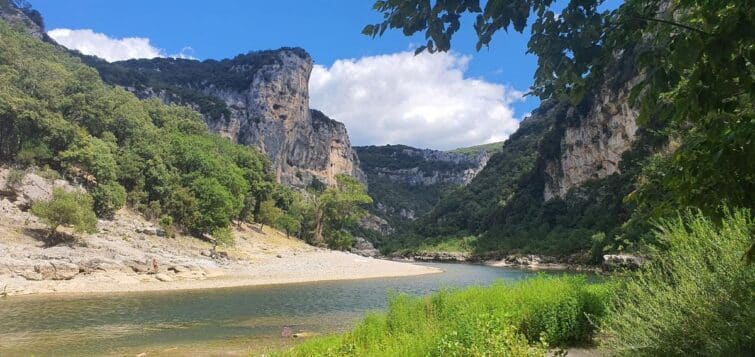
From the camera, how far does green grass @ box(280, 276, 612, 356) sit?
6.47 metres

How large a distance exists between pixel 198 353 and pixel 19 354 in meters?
4.97

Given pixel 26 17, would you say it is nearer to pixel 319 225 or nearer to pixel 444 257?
pixel 319 225

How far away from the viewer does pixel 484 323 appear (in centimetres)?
662

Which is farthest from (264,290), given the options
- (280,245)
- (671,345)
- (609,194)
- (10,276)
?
(609,194)

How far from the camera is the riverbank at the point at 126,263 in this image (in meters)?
28.4

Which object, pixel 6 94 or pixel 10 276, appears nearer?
pixel 10 276

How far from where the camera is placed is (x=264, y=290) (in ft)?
104

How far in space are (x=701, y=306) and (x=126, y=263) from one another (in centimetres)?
3562

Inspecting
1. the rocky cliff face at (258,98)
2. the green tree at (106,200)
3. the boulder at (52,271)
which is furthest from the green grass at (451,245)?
the boulder at (52,271)

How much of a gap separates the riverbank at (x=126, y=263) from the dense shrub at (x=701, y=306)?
97.1ft

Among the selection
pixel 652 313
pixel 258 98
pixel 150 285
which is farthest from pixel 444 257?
pixel 652 313

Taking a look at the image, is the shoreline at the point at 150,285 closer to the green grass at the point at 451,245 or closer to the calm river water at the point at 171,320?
the calm river water at the point at 171,320

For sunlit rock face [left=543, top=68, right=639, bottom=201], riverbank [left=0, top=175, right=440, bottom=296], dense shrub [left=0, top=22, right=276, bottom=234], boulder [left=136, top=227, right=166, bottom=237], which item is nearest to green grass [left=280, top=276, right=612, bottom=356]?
riverbank [left=0, top=175, right=440, bottom=296]

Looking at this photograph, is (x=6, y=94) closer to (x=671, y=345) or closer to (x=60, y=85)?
(x=60, y=85)
